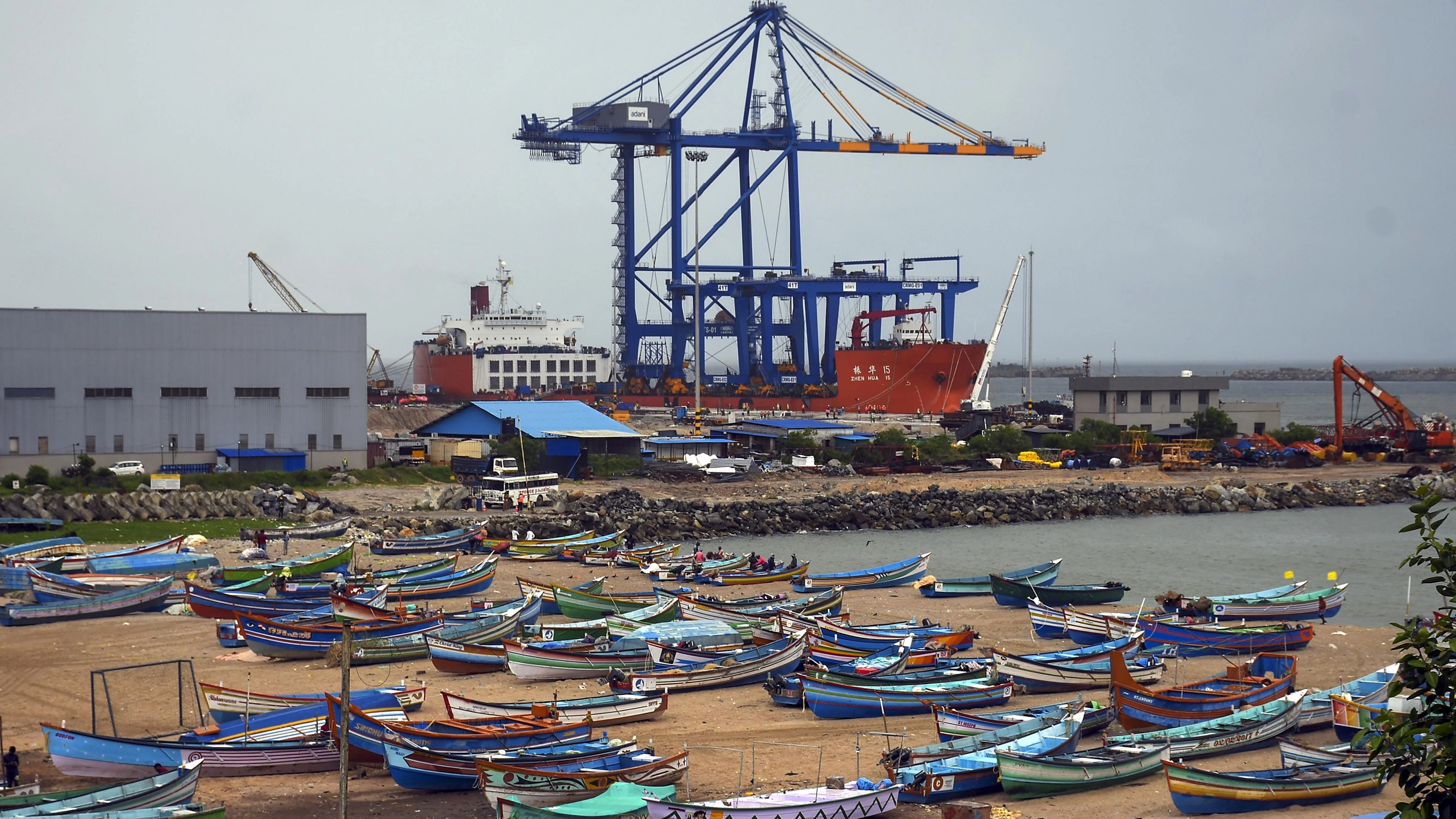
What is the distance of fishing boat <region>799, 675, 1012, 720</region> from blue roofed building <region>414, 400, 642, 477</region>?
2651cm

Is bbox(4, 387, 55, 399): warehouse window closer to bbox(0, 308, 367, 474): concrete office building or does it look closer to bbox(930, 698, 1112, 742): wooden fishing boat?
bbox(0, 308, 367, 474): concrete office building

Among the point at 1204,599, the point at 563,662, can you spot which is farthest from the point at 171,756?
the point at 1204,599

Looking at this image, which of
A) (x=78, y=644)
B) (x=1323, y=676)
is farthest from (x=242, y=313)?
(x=1323, y=676)

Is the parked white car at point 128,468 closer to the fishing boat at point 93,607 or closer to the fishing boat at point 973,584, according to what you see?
the fishing boat at point 93,607

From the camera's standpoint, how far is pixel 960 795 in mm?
13133

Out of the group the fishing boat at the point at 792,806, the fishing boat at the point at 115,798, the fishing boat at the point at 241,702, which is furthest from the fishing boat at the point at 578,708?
the fishing boat at the point at 115,798

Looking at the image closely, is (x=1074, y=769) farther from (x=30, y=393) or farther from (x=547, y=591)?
(x=30, y=393)

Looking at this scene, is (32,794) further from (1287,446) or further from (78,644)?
(1287,446)

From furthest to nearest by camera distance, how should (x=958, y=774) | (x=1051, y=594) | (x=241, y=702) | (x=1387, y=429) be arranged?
(x=1387, y=429), (x=1051, y=594), (x=241, y=702), (x=958, y=774)

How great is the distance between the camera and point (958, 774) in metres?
13.1

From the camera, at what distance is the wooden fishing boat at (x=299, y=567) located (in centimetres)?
2338

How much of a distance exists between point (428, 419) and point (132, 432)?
31003 mm

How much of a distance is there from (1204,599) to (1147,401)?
3307cm

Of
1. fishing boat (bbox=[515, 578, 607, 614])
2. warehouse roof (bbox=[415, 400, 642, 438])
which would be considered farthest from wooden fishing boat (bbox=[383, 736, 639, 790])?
warehouse roof (bbox=[415, 400, 642, 438])
